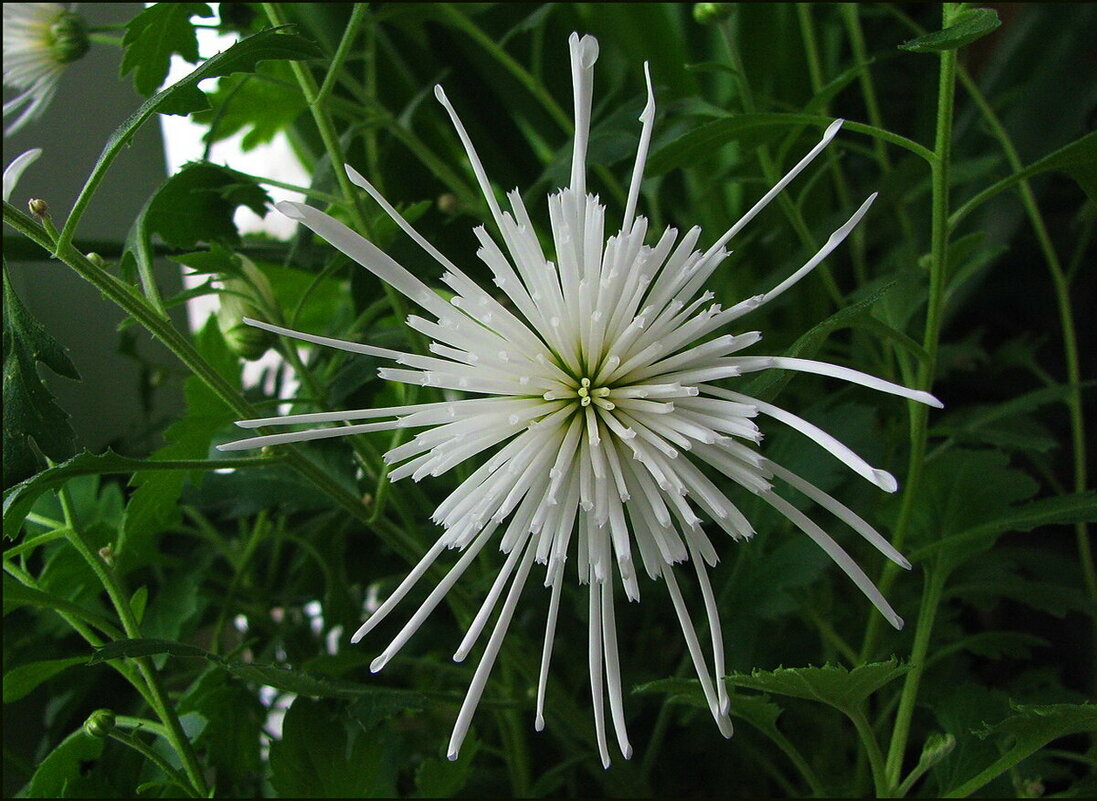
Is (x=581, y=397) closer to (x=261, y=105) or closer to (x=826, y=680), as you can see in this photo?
(x=826, y=680)

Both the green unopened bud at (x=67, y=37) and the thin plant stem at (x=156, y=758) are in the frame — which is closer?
the thin plant stem at (x=156, y=758)

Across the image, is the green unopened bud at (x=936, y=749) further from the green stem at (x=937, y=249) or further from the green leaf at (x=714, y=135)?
the green leaf at (x=714, y=135)

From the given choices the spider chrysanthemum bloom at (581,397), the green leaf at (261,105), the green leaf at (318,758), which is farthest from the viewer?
the green leaf at (261,105)

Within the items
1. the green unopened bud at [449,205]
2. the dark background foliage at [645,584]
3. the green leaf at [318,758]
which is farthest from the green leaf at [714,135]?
the green leaf at [318,758]

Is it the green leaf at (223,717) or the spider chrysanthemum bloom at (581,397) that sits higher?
the spider chrysanthemum bloom at (581,397)

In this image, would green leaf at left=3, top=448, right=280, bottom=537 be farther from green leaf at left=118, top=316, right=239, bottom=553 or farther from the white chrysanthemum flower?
the white chrysanthemum flower

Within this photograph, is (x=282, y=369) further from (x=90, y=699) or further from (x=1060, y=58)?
(x=1060, y=58)

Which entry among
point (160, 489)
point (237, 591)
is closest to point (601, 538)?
point (160, 489)
